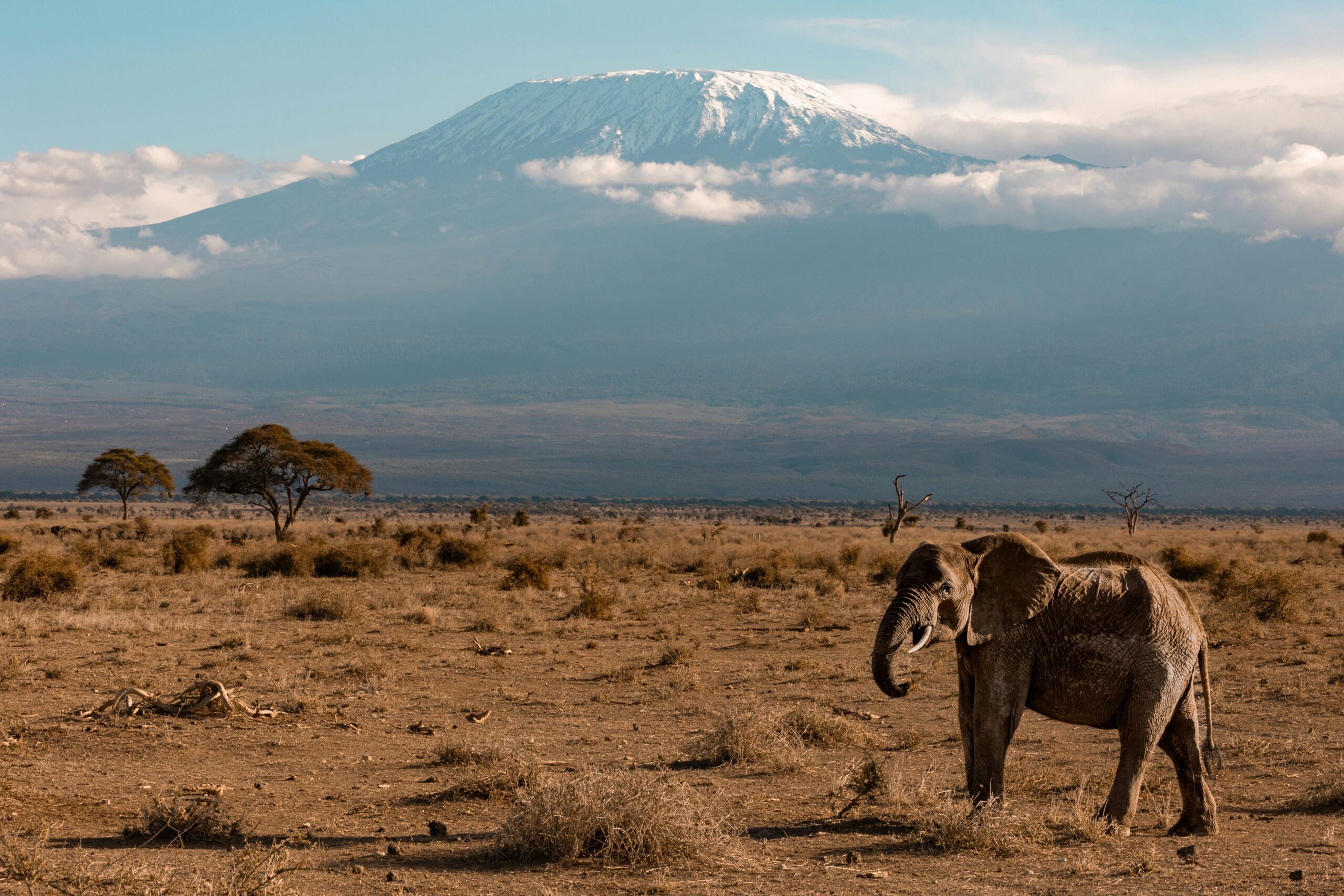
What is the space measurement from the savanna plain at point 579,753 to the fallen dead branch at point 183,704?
0.03 m

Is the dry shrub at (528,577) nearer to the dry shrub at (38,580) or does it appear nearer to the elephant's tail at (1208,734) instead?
the dry shrub at (38,580)

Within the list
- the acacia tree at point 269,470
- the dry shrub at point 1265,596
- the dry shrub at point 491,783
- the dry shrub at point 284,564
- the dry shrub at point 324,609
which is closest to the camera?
the dry shrub at point 491,783

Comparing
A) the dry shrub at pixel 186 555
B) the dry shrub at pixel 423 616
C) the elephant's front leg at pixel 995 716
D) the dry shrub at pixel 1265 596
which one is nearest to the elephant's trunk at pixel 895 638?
the elephant's front leg at pixel 995 716

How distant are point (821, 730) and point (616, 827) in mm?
4627

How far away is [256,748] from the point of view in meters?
12.4

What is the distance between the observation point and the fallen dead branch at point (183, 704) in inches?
516

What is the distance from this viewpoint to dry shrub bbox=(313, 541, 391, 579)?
31891 mm

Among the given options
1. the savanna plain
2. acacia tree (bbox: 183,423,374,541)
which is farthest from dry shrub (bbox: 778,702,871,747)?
acacia tree (bbox: 183,423,374,541)

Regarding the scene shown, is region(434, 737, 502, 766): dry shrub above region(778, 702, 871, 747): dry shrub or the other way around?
the other way around

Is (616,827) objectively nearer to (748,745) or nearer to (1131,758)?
(748,745)

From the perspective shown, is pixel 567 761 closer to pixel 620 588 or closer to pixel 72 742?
pixel 72 742

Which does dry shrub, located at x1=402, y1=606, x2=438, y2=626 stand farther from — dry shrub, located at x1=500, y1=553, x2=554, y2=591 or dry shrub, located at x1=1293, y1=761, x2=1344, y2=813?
dry shrub, located at x1=1293, y1=761, x2=1344, y2=813

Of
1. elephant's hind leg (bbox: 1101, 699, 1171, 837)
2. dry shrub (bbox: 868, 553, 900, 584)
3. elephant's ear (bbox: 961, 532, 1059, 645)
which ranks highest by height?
elephant's ear (bbox: 961, 532, 1059, 645)

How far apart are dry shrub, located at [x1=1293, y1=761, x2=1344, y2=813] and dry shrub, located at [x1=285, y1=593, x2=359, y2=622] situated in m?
16.4
